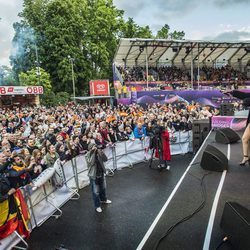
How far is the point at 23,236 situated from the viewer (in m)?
5.16

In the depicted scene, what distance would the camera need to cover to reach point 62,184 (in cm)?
690

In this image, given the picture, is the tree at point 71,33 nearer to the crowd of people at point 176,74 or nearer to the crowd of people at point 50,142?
the crowd of people at point 176,74

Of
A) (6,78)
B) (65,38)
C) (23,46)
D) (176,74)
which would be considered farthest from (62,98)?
(6,78)

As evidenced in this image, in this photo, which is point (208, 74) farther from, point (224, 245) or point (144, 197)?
point (224, 245)

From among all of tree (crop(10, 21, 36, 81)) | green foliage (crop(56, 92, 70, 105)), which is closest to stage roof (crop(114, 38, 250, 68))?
green foliage (crop(56, 92, 70, 105))

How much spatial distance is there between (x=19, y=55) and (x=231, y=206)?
40.0 metres

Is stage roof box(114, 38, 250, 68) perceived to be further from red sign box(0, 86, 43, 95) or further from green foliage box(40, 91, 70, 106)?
red sign box(0, 86, 43, 95)

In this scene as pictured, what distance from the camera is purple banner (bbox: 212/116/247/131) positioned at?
10836 millimetres

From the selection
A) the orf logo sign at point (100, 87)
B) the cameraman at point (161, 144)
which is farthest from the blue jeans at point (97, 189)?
the orf logo sign at point (100, 87)

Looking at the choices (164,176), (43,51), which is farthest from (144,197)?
(43,51)

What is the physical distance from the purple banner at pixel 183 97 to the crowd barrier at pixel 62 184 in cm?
1107

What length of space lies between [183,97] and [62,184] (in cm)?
1731

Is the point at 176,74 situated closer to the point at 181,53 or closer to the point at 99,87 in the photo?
the point at 181,53

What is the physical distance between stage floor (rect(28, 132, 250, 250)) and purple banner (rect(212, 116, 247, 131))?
320 cm
